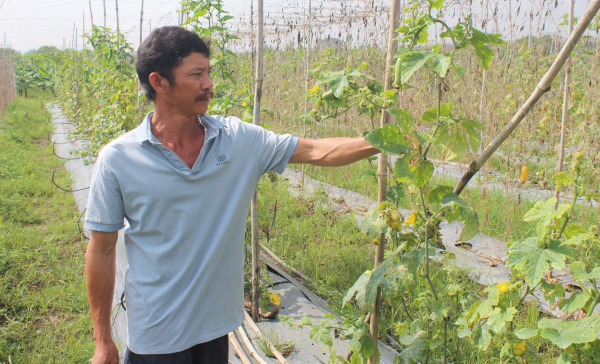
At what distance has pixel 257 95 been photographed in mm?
2424

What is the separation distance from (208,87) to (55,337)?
6.76ft

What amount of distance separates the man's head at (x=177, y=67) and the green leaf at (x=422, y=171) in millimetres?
816

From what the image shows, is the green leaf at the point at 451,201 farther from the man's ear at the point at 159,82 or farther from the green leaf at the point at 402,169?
the man's ear at the point at 159,82

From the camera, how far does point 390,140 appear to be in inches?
49.9

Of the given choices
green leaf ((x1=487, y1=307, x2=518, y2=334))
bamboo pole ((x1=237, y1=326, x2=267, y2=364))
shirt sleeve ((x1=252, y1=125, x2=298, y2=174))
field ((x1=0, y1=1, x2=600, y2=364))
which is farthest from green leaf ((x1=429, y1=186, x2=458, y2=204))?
bamboo pole ((x1=237, y1=326, x2=267, y2=364))

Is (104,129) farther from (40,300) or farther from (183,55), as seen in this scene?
(183,55)

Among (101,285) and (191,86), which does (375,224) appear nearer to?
(191,86)

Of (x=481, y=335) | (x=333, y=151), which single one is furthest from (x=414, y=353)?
(x=333, y=151)

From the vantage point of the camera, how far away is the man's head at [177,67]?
5.05 ft

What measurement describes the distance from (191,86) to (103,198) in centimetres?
50

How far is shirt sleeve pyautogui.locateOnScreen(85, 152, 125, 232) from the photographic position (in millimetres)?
1449

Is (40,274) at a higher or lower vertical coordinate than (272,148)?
lower

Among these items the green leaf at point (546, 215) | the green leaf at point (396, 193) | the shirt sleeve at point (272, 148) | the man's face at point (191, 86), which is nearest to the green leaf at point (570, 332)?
the green leaf at point (546, 215)

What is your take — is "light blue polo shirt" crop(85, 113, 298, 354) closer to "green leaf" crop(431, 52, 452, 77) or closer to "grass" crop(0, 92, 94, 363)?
"green leaf" crop(431, 52, 452, 77)
